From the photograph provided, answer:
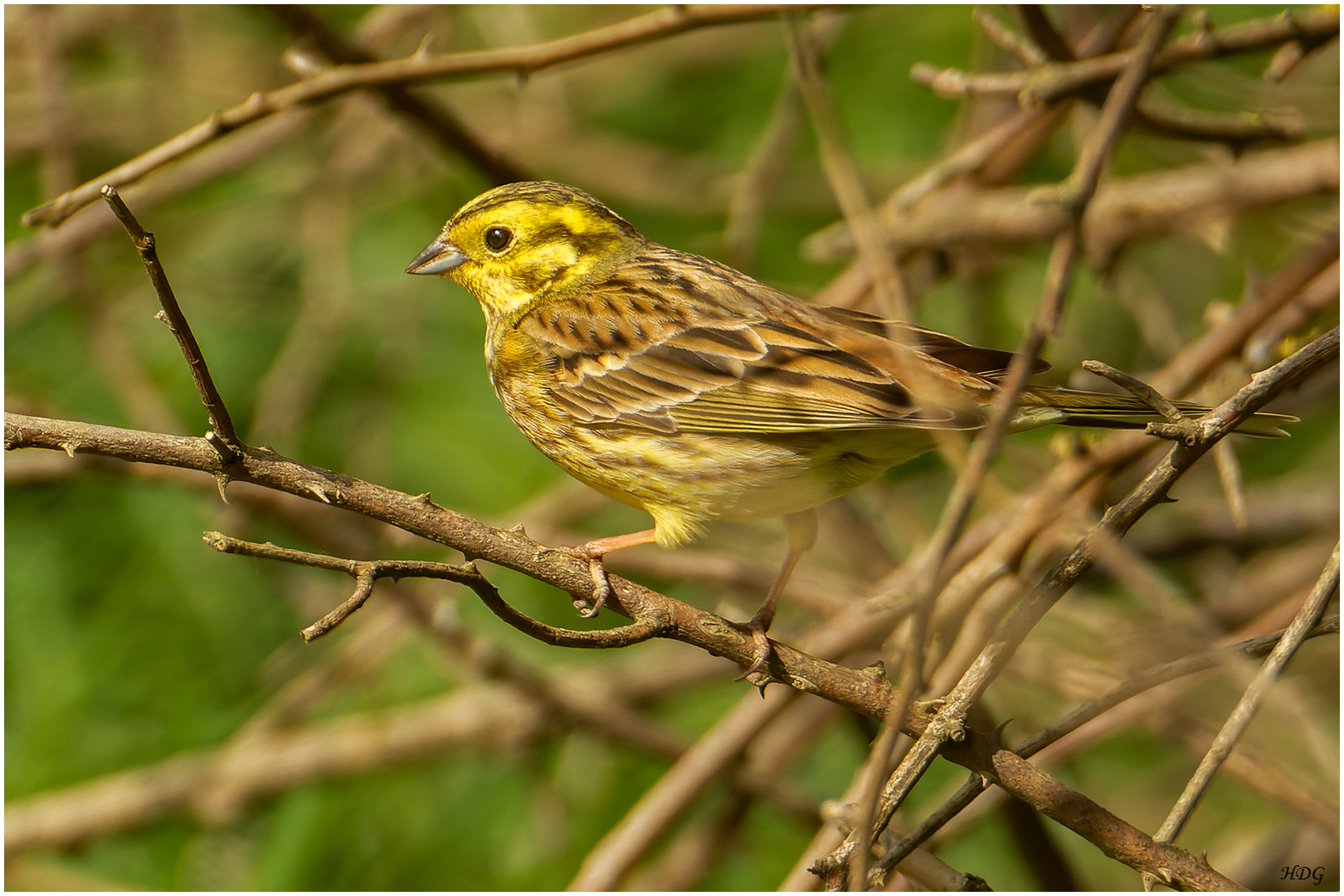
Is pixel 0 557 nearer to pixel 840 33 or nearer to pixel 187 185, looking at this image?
pixel 187 185

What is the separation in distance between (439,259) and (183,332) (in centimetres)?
173

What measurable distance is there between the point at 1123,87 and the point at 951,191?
3.47 m

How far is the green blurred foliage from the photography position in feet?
15.9

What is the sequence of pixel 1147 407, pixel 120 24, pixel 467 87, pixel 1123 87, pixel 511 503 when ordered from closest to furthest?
pixel 1123 87, pixel 1147 407, pixel 511 503, pixel 120 24, pixel 467 87

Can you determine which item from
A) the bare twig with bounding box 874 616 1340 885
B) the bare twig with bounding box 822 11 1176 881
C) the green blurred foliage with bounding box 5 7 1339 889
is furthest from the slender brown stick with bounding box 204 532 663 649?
the green blurred foliage with bounding box 5 7 1339 889

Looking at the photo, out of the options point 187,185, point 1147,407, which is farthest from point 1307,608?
point 187,185

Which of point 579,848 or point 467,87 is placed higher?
point 467,87

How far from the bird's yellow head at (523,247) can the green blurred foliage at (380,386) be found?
39 cm

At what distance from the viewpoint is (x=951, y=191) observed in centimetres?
526

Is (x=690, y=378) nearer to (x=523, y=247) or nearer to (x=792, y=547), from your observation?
(x=792, y=547)

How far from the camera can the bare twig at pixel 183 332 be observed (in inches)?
84.7

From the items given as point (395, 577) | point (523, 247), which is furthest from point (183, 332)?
point (523, 247)

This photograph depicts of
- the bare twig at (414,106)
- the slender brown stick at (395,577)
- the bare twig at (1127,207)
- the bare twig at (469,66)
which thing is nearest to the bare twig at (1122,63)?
the bare twig at (469,66)

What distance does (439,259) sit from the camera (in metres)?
3.92
